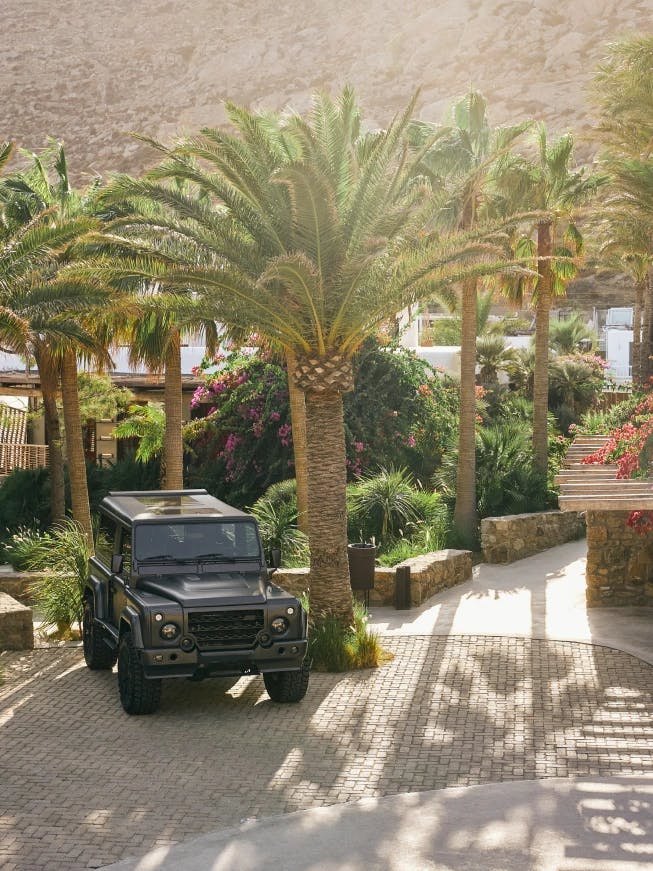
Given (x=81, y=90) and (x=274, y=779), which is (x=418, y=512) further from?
(x=81, y=90)

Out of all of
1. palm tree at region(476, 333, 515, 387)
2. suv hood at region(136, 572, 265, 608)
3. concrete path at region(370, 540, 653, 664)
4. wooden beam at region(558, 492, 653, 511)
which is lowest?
concrete path at region(370, 540, 653, 664)

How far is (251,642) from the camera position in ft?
36.4

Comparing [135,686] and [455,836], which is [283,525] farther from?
[455,836]

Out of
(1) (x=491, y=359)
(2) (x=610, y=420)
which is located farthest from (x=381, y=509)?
(1) (x=491, y=359)

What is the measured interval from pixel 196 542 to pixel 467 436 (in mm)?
11062

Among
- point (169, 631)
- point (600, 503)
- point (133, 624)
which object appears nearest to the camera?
point (169, 631)

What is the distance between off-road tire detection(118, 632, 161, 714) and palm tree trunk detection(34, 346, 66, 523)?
12130 mm

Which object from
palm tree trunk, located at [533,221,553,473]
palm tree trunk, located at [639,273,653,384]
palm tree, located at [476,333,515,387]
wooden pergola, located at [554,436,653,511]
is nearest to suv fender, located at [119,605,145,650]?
wooden pergola, located at [554,436,653,511]

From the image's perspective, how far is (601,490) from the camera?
13.4 metres

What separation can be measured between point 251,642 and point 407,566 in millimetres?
6008

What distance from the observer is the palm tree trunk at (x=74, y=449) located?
21.4 meters

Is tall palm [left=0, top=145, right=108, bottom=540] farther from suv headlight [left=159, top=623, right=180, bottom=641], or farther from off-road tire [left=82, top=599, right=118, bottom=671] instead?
suv headlight [left=159, top=623, right=180, bottom=641]

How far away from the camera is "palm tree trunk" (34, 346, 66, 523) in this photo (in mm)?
22641

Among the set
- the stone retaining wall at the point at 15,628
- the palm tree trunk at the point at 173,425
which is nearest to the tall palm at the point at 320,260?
the stone retaining wall at the point at 15,628
